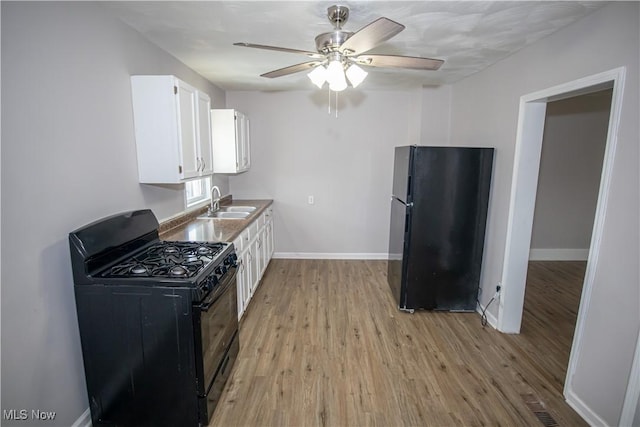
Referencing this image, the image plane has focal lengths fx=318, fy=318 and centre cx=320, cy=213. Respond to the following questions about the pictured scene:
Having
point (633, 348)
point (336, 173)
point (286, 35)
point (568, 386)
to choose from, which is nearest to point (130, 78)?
point (286, 35)

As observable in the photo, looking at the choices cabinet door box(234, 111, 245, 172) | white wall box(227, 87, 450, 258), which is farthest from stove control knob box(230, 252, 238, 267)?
white wall box(227, 87, 450, 258)

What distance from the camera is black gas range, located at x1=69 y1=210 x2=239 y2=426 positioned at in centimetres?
169

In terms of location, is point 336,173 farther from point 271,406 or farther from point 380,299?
point 271,406

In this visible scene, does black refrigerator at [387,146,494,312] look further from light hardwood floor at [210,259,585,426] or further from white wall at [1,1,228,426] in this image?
white wall at [1,1,228,426]

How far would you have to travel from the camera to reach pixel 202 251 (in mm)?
2205

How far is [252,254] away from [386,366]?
174cm

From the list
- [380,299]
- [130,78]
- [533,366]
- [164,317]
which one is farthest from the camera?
[380,299]

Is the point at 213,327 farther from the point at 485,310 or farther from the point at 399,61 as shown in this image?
the point at 485,310

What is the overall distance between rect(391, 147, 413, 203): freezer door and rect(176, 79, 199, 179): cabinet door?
6.42 feet

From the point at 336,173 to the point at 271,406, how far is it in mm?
3318

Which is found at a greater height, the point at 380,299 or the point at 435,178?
the point at 435,178

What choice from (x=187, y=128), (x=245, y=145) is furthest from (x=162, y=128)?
(x=245, y=145)

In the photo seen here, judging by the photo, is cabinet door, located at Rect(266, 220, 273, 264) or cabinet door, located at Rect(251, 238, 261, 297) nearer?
cabinet door, located at Rect(251, 238, 261, 297)

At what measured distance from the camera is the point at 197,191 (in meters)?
3.92
